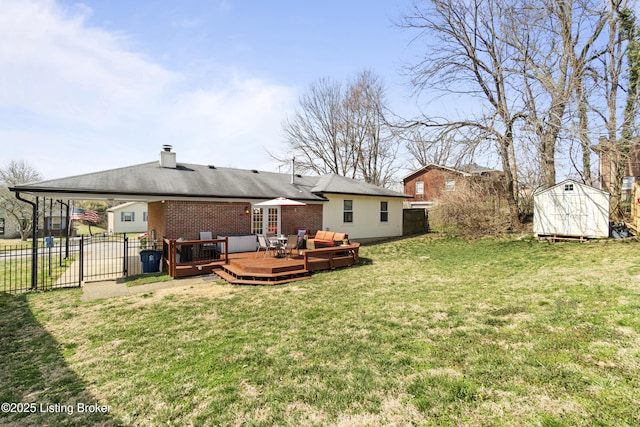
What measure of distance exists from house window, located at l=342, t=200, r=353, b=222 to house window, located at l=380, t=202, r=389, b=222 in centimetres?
248

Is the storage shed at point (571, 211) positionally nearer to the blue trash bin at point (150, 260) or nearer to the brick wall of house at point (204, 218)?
the brick wall of house at point (204, 218)

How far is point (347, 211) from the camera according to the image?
55.8ft

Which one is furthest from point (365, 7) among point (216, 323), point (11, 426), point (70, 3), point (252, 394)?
point (11, 426)

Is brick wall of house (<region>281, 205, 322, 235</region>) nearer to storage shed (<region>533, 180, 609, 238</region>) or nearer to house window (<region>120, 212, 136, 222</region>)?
storage shed (<region>533, 180, 609, 238</region>)

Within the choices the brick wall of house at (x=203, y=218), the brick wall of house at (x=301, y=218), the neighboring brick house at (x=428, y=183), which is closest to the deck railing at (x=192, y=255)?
the brick wall of house at (x=203, y=218)

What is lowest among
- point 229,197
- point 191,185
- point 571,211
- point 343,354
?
point 343,354

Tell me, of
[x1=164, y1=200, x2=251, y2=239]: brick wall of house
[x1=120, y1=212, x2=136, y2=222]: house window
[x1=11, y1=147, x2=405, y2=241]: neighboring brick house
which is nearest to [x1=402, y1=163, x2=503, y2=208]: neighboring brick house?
[x1=11, y1=147, x2=405, y2=241]: neighboring brick house

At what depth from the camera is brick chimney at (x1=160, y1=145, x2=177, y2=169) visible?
13445mm

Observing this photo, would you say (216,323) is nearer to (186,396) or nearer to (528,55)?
(186,396)

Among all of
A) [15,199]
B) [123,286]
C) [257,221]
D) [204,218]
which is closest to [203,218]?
[204,218]

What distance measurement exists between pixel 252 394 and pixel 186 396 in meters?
0.73

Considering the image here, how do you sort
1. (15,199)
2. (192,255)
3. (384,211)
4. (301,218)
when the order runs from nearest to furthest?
(192,255) → (301,218) → (384,211) → (15,199)

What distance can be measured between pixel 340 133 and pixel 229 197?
20515 mm

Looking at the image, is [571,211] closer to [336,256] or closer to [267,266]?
[336,256]
